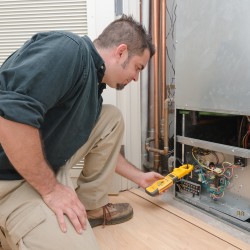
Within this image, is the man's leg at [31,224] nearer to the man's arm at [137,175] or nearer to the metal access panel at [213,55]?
the man's arm at [137,175]

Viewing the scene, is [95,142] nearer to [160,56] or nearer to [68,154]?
[68,154]

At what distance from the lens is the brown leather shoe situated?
4.06ft

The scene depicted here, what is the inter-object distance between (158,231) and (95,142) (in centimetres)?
43

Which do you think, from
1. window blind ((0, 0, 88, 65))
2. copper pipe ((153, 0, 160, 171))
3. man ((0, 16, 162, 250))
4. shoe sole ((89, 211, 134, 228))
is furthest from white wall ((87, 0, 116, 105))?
shoe sole ((89, 211, 134, 228))

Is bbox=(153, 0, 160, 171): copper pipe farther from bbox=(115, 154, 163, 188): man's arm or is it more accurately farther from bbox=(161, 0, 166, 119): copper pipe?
bbox=(115, 154, 163, 188): man's arm

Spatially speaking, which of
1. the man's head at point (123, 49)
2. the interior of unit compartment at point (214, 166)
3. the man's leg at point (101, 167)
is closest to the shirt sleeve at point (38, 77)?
the man's head at point (123, 49)

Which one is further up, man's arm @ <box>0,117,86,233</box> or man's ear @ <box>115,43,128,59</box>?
man's ear @ <box>115,43,128,59</box>

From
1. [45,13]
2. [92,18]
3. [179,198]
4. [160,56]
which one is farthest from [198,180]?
[45,13]

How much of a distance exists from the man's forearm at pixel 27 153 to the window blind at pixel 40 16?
2.85 feet

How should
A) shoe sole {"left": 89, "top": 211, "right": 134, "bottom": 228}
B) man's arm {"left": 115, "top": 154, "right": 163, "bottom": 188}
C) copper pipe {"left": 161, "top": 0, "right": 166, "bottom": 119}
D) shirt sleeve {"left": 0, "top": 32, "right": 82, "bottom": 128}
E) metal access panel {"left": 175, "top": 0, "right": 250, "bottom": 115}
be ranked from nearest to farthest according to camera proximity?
shirt sleeve {"left": 0, "top": 32, "right": 82, "bottom": 128}, metal access panel {"left": 175, "top": 0, "right": 250, "bottom": 115}, shoe sole {"left": 89, "top": 211, "right": 134, "bottom": 228}, man's arm {"left": 115, "top": 154, "right": 163, "bottom": 188}, copper pipe {"left": 161, "top": 0, "right": 166, "bottom": 119}

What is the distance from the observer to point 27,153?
77 cm

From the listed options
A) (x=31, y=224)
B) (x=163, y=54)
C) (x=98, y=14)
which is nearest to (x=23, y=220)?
(x=31, y=224)

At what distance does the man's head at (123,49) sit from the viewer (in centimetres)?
99

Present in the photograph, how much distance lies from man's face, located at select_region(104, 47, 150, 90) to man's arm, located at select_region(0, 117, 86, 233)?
371mm
